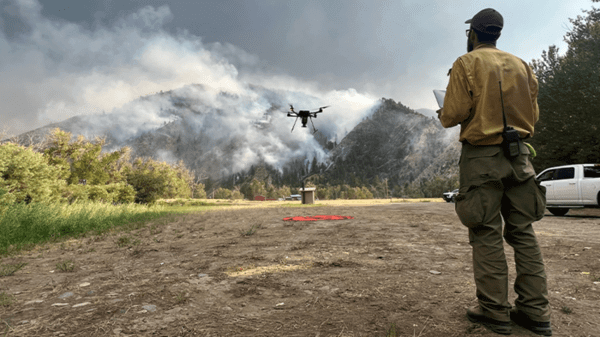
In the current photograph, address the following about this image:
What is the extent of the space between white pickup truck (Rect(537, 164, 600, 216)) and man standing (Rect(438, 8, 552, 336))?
36.6 feet

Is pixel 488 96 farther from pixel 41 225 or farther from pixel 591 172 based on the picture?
pixel 591 172

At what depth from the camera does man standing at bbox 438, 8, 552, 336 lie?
1.98m

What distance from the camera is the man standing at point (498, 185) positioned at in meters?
1.98

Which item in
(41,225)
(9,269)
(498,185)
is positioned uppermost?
(498,185)

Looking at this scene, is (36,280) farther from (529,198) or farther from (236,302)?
(529,198)

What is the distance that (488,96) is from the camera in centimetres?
221

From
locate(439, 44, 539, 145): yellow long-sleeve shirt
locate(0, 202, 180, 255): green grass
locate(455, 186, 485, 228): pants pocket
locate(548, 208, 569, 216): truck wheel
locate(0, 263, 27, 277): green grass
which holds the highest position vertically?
locate(439, 44, 539, 145): yellow long-sleeve shirt

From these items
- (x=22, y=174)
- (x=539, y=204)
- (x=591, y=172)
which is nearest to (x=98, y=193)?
(x=22, y=174)

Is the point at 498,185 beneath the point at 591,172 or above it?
beneath

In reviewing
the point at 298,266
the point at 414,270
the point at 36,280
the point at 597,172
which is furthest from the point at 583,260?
the point at 597,172

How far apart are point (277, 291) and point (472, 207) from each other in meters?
1.81

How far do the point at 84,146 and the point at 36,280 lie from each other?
19727 millimetres

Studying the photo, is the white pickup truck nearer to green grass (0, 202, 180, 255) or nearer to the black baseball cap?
the black baseball cap

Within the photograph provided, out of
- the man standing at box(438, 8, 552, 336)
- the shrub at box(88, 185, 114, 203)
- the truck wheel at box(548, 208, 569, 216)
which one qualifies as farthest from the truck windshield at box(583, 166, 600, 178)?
the shrub at box(88, 185, 114, 203)
